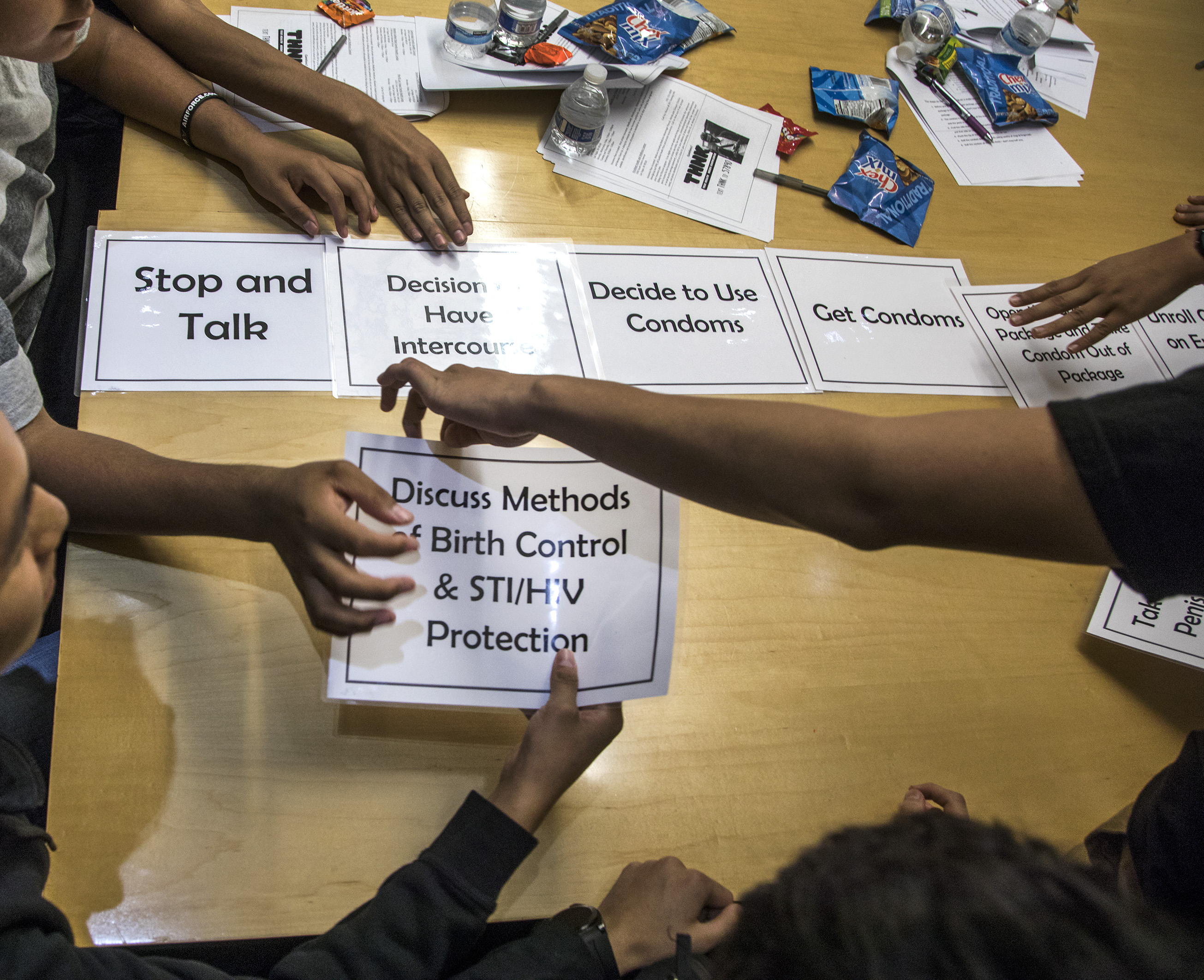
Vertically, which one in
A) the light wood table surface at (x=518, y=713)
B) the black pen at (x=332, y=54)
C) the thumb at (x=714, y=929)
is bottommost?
the thumb at (x=714, y=929)

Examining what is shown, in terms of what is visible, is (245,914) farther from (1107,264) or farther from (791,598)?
(1107,264)

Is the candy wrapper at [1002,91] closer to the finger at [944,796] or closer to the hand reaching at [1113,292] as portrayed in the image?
the hand reaching at [1113,292]

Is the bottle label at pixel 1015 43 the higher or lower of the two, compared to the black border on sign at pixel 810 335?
higher

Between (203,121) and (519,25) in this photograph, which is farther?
(519,25)

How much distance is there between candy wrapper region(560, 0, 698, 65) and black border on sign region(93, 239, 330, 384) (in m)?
0.45

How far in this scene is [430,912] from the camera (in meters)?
0.54

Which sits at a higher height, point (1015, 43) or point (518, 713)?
point (1015, 43)

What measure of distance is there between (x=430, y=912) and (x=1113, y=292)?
0.98 m

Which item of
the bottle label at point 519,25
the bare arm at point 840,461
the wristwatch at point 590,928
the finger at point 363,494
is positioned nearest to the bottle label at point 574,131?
the bottle label at point 519,25

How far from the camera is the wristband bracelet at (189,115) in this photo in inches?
32.7

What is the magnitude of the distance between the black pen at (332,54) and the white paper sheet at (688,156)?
0.88 feet

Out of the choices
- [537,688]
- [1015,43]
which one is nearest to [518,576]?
[537,688]

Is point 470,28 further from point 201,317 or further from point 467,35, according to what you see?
point 201,317

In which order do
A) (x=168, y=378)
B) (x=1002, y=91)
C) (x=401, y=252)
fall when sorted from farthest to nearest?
(x=1002, y=91) → (x=401, y=252) → (x=168, y=378)
